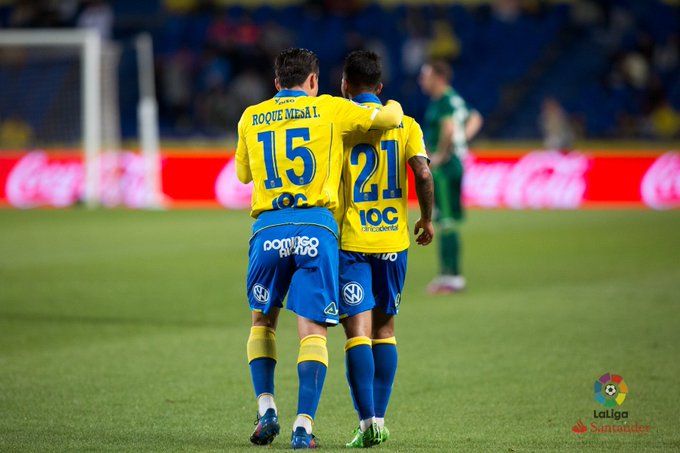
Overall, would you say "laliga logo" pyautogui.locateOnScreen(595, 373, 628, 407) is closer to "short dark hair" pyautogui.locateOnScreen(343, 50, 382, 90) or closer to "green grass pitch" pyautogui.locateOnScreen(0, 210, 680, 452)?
"green grass pitch" pyautogui.locateOnScreen(0, 210, 680, 452)

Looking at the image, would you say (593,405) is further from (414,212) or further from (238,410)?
(414,212)

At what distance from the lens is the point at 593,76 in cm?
2738

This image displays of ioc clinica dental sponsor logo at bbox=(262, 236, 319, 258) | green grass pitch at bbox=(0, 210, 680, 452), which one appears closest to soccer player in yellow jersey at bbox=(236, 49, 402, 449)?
ioc clinica dental sponsor logo at bbox=(262, 236, 319, 258)

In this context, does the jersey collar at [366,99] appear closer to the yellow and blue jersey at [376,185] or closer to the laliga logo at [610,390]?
the yellow and blue jersey at [376,185]

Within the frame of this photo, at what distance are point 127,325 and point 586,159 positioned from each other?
14965 millimetres

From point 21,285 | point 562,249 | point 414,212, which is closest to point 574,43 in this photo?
point 414,212

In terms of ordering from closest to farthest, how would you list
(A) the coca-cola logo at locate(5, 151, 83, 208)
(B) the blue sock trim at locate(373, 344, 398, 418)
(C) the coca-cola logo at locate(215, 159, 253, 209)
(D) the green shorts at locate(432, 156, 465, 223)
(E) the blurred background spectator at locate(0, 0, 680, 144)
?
(B) the blue sock trim at locate(373, 344, 398, 418) → (D) the green shorts at locate(432, 156, 465, 223) → (C) the coca-cola logo at locate(215, 159, 253, 209) → (A) the coca-cola logo at locate(5, 151, 83, 208) → (E) the blurred background spectator at locate(0, 0, 680, 144)

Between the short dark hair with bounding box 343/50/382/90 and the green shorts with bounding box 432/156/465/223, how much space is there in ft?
19.3

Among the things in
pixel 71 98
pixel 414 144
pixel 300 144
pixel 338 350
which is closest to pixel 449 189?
pixel 338 350

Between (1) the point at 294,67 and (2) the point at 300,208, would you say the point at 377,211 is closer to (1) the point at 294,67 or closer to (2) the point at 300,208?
(2) the point at 300,208

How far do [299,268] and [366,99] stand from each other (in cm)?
96

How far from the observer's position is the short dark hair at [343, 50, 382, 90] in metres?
5.64

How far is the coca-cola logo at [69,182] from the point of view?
77.9 feet

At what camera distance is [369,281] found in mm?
5555
